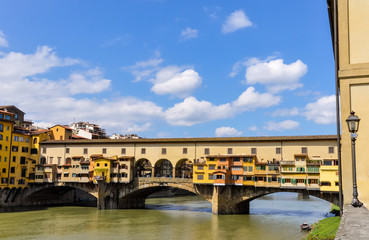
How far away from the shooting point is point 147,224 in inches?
1578

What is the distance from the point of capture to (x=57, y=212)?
51.2 m

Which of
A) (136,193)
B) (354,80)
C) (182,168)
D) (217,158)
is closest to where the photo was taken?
(354,80)

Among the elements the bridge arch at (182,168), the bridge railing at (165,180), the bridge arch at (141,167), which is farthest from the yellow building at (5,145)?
the bridge arch at (182,168)

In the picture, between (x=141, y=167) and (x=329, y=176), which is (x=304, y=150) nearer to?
(x=329, y=176)

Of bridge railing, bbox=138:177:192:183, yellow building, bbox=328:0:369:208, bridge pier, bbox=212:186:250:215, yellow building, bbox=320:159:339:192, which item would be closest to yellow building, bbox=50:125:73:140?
bridge railing, bbox=138:177:192:183

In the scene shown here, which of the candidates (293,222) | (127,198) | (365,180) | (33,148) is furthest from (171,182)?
(365,180)

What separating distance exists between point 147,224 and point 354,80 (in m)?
31.9

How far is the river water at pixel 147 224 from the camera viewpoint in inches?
1325

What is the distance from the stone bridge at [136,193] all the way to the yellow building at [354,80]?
3124 cm

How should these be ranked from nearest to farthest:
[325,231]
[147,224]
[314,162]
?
[325,231], [147,224], [314,162]

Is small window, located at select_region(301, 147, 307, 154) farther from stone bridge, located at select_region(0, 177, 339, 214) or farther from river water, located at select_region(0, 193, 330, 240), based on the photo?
river water, located at select_region(0, 193, 330, 240)

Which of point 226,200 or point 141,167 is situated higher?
point 141,167

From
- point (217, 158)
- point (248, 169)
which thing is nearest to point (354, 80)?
point (248, 169)

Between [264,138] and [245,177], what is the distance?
5.79 m
